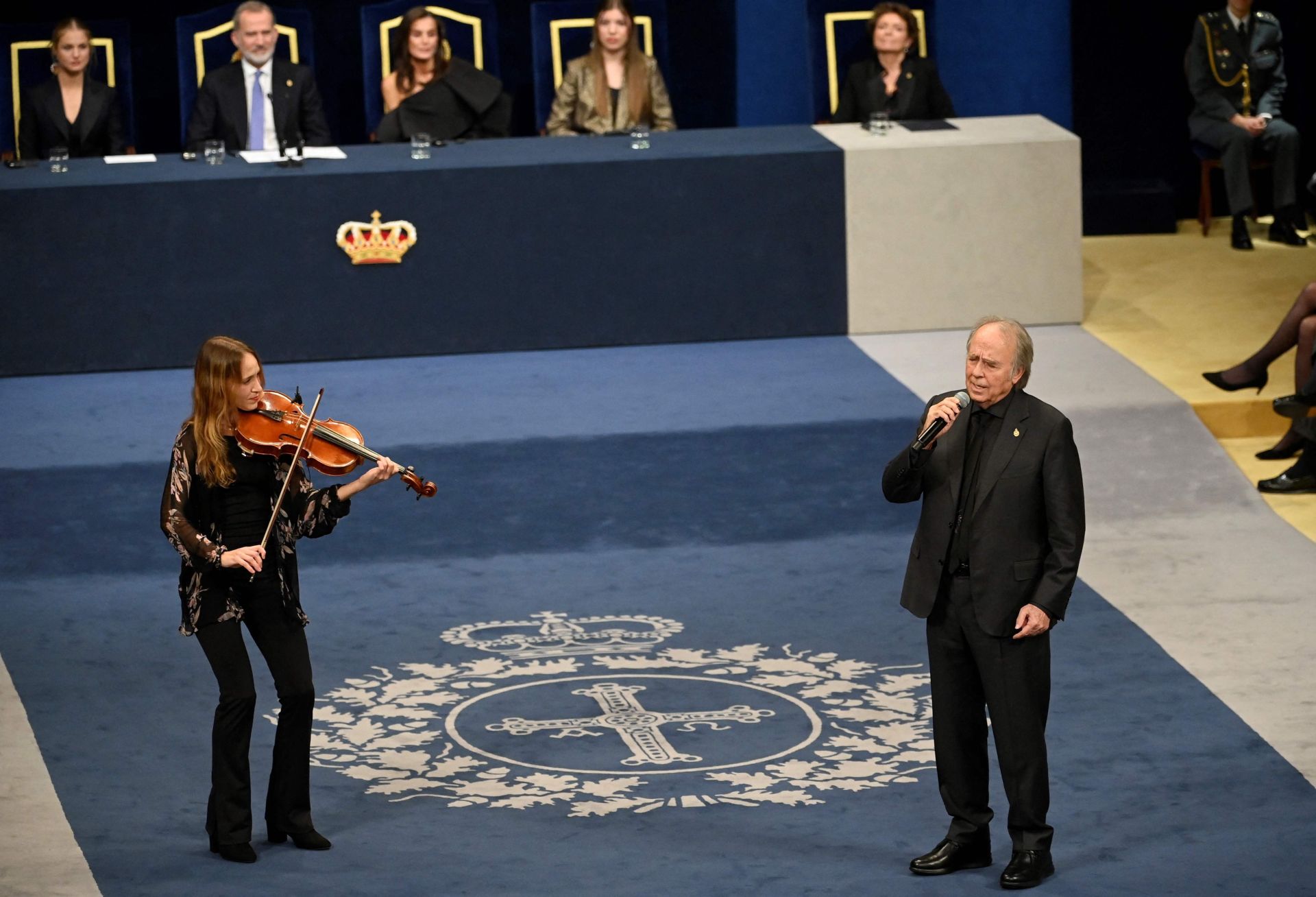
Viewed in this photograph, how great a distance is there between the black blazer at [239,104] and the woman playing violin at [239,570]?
5.07 m

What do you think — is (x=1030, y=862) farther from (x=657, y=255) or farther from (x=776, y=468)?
(x=657, y=255)

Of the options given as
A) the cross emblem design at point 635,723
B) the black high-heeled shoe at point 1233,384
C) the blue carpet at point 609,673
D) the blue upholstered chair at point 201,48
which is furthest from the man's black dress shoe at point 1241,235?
the cross emblem design at point 635,723

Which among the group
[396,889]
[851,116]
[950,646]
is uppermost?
[851,116]

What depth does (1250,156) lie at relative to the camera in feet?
36.4

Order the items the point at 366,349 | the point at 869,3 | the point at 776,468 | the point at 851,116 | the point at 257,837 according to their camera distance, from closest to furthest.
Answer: the point at 257,837, the point at 776,468, the point at 366,349, the point at 851,116, the point at 869,3

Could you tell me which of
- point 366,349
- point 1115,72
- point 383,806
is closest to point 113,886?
point 383,806

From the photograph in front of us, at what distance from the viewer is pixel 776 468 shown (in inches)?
310

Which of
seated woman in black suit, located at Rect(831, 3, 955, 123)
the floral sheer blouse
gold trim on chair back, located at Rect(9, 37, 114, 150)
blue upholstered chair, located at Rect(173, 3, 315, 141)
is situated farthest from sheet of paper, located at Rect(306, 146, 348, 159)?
the floral sheer blouse

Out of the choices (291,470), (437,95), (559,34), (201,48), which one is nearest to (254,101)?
(437,95)

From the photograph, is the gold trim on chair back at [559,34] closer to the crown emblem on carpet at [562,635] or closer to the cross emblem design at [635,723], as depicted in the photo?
the crown emblem on carpet at [562,635]

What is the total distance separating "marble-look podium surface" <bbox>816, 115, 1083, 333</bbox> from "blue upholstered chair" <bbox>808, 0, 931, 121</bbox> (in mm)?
1554

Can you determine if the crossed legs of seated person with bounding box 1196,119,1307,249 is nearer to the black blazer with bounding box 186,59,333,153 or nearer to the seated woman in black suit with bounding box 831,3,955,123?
the seated woman in black suit with bounding box 831,3,955,123

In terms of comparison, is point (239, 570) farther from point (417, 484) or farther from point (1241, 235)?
point (1241, 235)

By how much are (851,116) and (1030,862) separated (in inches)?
241
